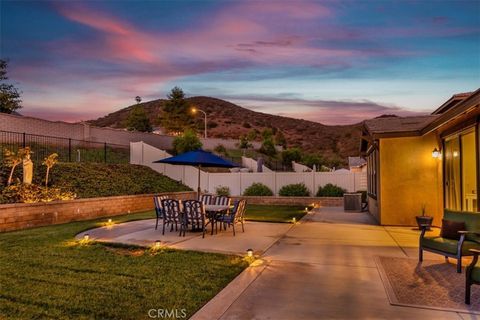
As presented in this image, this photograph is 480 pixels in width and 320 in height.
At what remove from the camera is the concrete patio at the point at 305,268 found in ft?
12.8

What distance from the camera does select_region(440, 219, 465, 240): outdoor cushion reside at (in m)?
6.02

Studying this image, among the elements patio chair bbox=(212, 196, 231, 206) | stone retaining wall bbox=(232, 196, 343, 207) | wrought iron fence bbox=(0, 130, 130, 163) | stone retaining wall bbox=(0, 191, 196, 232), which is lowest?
stone retaining wall bbox=(232, 196, 343, 207)

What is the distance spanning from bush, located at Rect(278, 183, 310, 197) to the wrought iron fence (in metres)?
10.7

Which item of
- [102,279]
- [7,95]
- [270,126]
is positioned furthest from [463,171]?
[270,126]

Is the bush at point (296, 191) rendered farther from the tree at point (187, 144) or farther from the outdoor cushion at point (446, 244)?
the outdoor cushion at point (446, 244)

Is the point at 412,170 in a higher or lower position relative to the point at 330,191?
higher

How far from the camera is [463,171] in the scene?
8492mm

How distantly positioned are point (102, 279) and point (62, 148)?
62.8 ft

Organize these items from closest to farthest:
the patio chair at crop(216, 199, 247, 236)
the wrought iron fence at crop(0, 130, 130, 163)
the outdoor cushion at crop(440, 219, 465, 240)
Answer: the outdoor cushion at crop(440, 219, 465, 240), the patio chair at crop(216, 199, 247, 236), the wrought iron fence at crop(0, 130, 130, 163)

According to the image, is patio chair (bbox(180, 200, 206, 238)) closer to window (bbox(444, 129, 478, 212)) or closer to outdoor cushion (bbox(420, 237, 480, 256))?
outdoor cushion (bbox(420, 237, 480, 256))

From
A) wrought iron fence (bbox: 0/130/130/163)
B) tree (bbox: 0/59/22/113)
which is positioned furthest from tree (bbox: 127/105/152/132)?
tree (bbox: 0/59/22/113)

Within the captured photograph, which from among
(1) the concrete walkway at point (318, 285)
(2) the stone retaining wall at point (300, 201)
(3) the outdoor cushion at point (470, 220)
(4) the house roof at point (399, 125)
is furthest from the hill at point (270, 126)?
(3) the outdoor cushion at point (470, 220)

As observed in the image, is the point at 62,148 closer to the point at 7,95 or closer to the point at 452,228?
the point at 7,95

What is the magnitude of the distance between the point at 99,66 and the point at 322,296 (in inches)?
718
